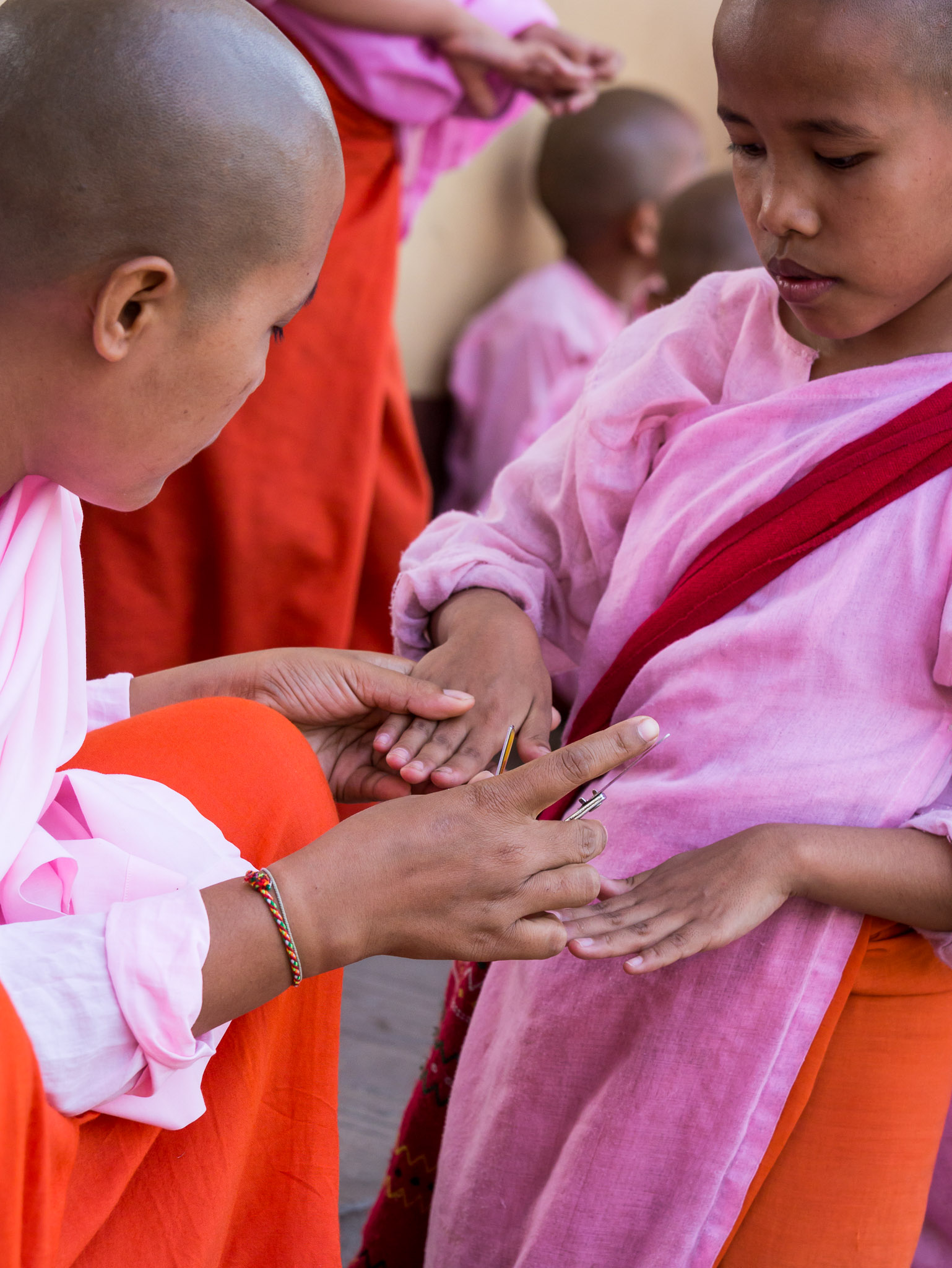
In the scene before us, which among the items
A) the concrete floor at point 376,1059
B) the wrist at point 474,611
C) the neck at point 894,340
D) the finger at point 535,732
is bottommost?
the concrete floor at point 376,1059

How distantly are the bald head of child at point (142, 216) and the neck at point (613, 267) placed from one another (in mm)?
3463

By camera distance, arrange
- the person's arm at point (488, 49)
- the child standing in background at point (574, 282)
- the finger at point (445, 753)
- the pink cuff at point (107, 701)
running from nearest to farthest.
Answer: the finger at point (445, 753)
the pink cuff at point (107, 701)
the person's arm at point (488, 49)
the child standing in background at point (574, 282)

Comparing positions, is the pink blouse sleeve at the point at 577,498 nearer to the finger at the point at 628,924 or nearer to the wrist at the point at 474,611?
the wrist at the point at 474,611

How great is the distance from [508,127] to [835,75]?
10.9 ft

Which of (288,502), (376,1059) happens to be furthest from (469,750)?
(288,502)

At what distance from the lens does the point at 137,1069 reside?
994 millimetres

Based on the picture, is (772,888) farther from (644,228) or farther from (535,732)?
(644,228)

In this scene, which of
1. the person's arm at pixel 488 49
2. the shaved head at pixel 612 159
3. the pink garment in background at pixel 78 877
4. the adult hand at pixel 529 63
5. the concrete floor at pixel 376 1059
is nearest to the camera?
the pink garment in background at pixel 78 877

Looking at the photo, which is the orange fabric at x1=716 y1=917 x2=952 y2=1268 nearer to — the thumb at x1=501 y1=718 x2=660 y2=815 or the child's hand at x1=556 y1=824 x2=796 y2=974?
the child's hand at x1=556 y1=824 x2=796 y2=974

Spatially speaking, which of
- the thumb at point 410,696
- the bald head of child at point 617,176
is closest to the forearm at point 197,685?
the thumb at point 410,696

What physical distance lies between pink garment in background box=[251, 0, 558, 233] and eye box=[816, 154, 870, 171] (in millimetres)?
1306

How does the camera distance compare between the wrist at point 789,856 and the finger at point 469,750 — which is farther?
the finger at point 469,750

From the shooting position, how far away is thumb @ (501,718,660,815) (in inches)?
44.1

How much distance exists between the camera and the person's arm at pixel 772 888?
1.17m
